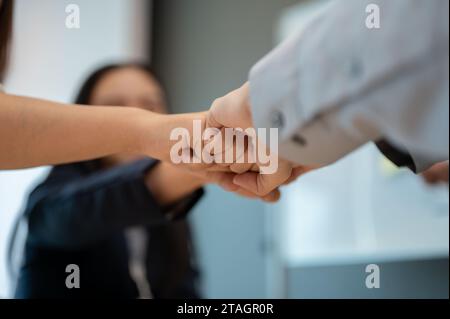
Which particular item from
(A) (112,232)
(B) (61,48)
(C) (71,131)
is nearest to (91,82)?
(A) (112,232)

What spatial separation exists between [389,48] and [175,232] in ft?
2.25

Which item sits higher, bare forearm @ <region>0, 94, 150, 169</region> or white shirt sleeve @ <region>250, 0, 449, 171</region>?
bare forearm @ <region>0, 94, 150, 169</region>

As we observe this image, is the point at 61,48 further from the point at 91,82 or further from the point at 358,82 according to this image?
the point at 358,82

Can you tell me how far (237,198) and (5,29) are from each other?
1240 millimetres

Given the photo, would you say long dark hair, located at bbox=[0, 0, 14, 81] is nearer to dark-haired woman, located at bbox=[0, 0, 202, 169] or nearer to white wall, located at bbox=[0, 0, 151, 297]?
dark-haired woman, located at bbox=[0, 0, 202, 169]

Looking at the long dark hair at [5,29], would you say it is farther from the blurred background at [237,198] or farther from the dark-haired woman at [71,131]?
the blurred background at [237,198]

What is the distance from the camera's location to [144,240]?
0.92 m

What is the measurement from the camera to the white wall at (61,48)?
5.32 feet

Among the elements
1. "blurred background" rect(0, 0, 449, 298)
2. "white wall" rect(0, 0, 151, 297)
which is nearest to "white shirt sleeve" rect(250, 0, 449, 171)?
"blurred background" rect(0, 0, 449, 298)

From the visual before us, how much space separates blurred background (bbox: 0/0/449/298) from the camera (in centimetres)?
138

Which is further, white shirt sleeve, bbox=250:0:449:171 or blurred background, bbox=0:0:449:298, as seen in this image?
blurred background, bbox=0:0:449:298
